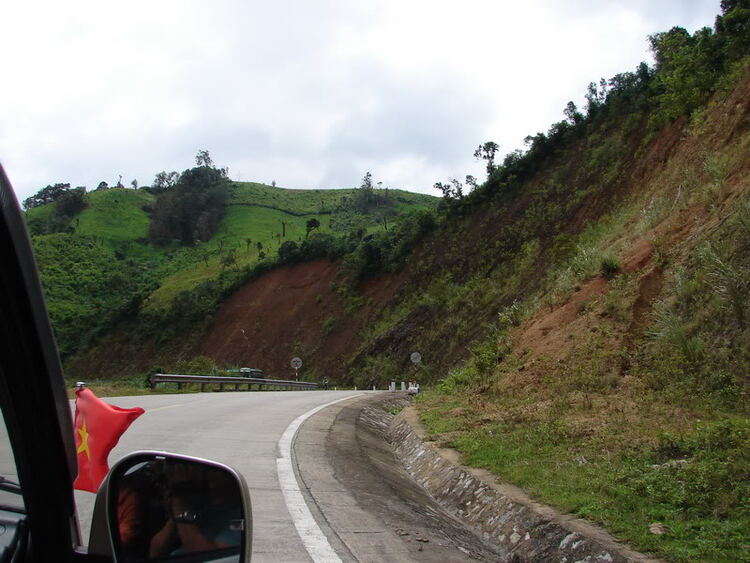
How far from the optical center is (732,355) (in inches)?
380

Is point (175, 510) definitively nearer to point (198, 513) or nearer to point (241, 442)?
point (198, 513)

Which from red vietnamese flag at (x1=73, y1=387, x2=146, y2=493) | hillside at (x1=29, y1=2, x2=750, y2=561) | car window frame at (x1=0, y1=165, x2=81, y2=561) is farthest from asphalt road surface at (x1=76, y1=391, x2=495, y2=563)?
car window frame at (x1=0, y1=165, x2=81, y2=561)

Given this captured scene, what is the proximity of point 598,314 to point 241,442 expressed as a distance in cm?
795

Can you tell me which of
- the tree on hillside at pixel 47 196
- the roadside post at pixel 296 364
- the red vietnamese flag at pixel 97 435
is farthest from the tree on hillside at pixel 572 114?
the tree on hillside at pixel 47 196

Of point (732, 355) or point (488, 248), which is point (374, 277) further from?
point (732, 355)

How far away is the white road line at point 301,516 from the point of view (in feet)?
17.1

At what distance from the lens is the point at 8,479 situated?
2041 mm

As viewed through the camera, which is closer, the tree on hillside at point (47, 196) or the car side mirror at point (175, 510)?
the car side mirror at point (175, 510)

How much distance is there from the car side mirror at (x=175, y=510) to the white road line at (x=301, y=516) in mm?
3006

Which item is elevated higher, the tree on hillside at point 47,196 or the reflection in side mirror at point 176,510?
the tree on hillside at point 47,196

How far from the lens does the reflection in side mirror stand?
2.13 meters

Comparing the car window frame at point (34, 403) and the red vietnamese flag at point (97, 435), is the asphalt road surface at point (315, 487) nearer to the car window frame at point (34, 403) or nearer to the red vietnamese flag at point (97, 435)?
the red vietnamese flag at point (97, 435)

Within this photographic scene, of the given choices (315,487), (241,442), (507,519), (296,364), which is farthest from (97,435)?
(296,364)

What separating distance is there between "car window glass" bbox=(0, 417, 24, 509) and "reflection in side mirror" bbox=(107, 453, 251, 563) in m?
0.26
